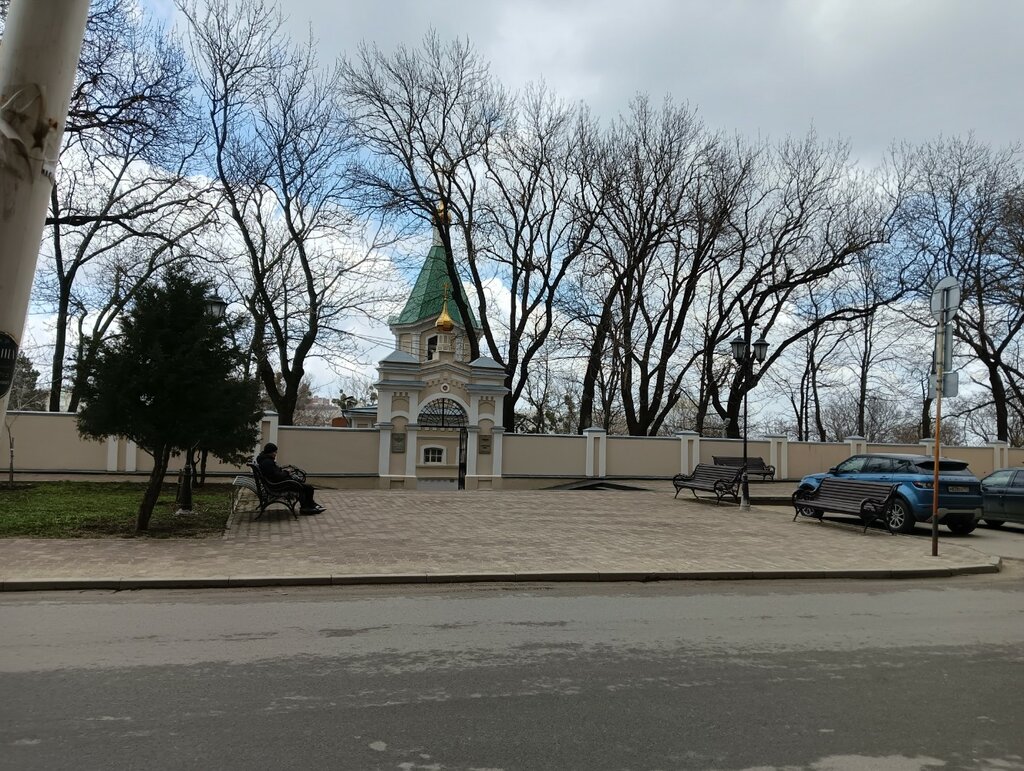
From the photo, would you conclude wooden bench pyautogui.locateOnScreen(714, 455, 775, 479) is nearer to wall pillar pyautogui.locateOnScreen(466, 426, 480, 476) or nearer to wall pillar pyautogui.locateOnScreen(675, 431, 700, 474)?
wall pillar pyautogui.locateOnScreen(675, 431, 700, 474)

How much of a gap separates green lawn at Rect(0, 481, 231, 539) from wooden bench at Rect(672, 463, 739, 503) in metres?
12.6

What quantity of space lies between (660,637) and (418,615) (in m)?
2.30

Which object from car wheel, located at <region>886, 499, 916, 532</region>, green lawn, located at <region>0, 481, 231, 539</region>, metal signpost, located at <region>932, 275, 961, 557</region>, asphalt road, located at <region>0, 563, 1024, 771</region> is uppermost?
metal signpost, located at <region>932, 275, 961, 557</region>

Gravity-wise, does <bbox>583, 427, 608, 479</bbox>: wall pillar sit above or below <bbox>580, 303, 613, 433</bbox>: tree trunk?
below

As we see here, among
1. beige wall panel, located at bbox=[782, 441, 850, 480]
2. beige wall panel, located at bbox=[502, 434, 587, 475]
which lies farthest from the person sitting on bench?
beige wall panel, located at bbox=[782, 441, 850, 480]

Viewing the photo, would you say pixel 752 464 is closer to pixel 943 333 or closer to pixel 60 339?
pixel 943 333

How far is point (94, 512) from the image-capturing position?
13914 mm

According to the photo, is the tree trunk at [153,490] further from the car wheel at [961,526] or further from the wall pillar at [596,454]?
the wall pillar at [596,454]

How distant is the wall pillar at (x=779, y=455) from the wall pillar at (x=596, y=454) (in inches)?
301

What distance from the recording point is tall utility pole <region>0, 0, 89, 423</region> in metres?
1.90

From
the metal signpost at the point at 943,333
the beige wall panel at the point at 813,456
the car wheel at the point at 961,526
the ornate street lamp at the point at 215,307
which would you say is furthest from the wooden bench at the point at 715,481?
the ornate street lamp at the point at 215,307

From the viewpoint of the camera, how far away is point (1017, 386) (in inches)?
1391

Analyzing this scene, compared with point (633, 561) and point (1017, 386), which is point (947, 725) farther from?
point (1017, 386)

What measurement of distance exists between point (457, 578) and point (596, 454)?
19.6m
